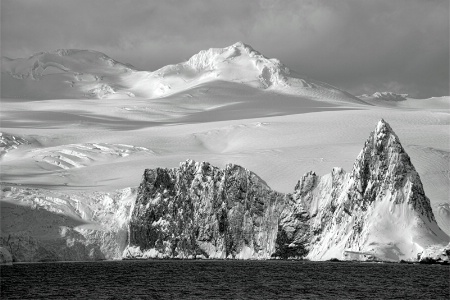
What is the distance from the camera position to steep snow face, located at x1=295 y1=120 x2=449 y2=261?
431 ft

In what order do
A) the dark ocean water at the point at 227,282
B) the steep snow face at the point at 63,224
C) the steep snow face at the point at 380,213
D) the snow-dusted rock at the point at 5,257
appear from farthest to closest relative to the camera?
the steep snow face at the point at 63,224 < the steep snow face at the point at 380,213 < the snow-dusted rock at the point at 5,257 < the dark ocean water at the point at 227,282

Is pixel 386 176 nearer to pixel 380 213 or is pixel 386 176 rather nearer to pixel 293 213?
pixel 380 213

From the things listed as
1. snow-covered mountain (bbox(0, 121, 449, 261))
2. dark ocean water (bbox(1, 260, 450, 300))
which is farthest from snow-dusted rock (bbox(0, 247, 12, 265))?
snow-covered mountain (bbox(0, 121, 449, 261))

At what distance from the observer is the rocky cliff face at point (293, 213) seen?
13375 cm

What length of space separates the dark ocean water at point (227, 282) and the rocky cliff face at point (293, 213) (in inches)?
209

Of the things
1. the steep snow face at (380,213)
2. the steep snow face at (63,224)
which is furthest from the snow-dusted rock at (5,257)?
the steep snow face at (380,213)

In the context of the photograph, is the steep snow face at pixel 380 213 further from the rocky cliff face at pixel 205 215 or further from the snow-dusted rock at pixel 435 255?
the rocky cliff face at pixel 205 215

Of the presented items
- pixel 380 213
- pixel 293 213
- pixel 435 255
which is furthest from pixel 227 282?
pixel 293 213

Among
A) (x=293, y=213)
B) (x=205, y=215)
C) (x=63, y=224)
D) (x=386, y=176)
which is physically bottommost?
(x=63, y=224)

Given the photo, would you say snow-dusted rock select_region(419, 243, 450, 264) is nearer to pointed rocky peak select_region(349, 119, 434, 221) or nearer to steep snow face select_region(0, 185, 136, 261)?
pointed rocky peak select_region(349, 119, 434, 221)

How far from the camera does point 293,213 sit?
5817 inches

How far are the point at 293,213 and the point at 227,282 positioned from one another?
4238 centimetres

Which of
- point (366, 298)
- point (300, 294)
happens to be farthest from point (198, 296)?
point (366, 298)

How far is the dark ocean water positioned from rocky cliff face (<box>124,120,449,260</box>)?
5310 millimetres
